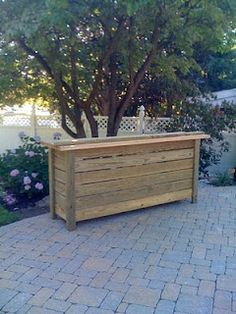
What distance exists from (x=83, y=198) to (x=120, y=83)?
4411 mm

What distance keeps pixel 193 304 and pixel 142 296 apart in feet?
1.33

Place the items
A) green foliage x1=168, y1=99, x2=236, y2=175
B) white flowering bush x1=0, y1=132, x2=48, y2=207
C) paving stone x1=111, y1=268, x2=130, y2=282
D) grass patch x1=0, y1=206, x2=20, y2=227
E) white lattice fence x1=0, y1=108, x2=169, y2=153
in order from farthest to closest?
white lattice fence x1=0, y1=108, x2=169, y2=153 < green foliage x1=168, y1=99, x2=236, y2=175 < white flowering bush x1=0, y1=132, x2=48, y2=207 < grass patch x1=0, y1=206, x2=20, y2=227 < paving stone x1=111, y1=268, x2=130, y2=282

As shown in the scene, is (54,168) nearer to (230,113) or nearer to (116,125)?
(116,125)

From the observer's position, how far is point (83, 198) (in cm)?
425

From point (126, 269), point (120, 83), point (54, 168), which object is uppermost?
point (120, 83)

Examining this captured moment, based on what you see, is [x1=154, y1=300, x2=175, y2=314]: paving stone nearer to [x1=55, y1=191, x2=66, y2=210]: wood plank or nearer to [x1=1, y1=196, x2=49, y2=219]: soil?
[x1=55, y1=191, x2=66, y2=210]: wood plank

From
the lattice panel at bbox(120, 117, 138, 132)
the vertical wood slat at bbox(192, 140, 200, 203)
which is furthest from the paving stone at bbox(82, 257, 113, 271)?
the lattice panel at bbox(120, 117, 138, 132)

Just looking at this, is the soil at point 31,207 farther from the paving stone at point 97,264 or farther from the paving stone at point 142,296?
the paving stone at point 142,296

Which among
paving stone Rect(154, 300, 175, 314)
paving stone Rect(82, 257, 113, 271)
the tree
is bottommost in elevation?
paving stone Rect(154, 300, 175, 314)

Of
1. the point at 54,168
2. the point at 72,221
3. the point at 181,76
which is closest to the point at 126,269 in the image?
the point at 72,221

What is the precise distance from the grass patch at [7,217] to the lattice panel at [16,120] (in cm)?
444

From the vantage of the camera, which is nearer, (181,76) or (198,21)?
(198,21)

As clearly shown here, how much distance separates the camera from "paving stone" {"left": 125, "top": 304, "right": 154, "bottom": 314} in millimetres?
2578

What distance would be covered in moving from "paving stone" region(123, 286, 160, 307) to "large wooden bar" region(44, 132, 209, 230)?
1527 millimetres
